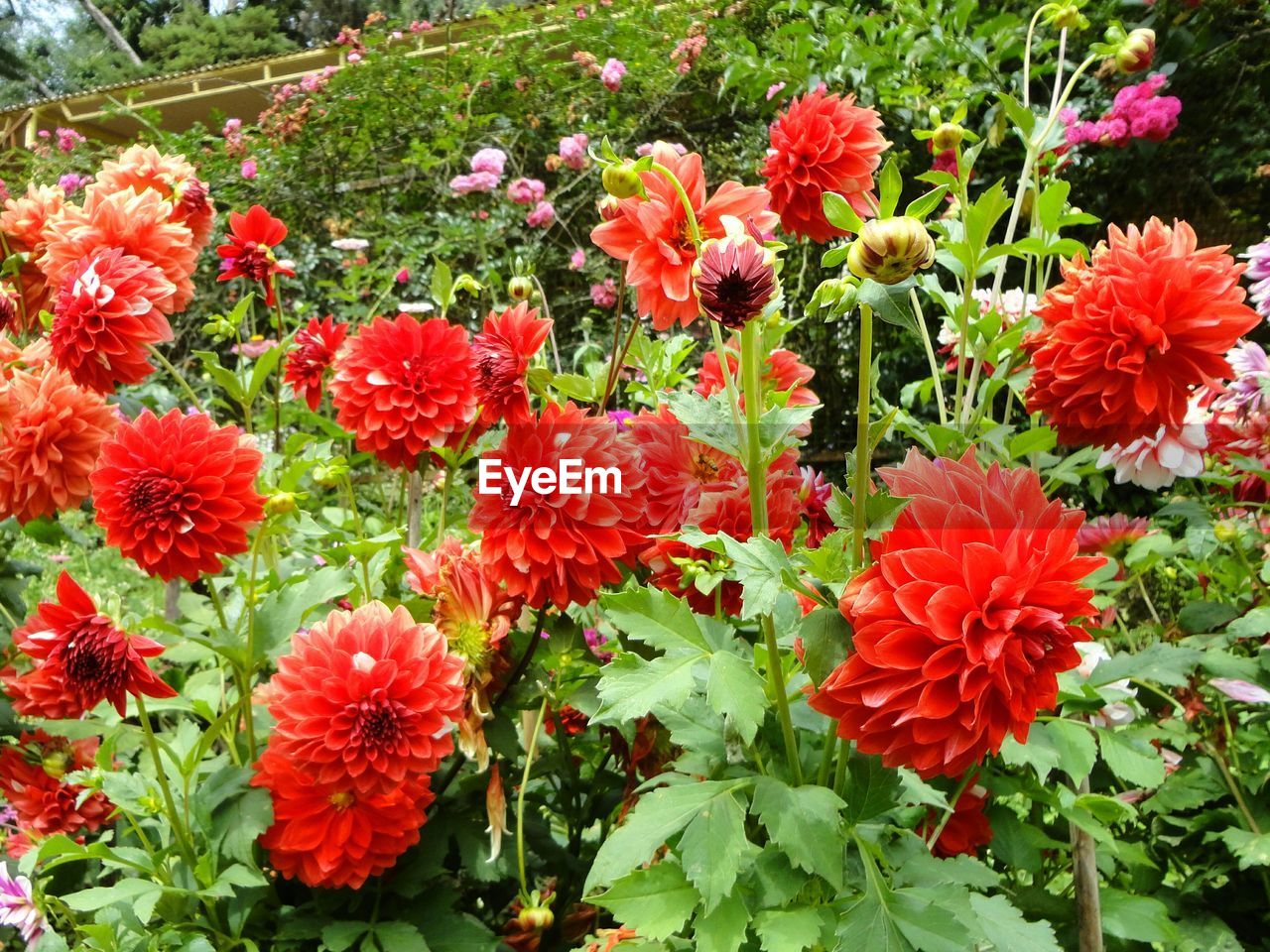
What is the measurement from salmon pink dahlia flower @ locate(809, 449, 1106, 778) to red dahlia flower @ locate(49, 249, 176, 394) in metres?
0.74

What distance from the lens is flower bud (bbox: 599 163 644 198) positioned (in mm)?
600

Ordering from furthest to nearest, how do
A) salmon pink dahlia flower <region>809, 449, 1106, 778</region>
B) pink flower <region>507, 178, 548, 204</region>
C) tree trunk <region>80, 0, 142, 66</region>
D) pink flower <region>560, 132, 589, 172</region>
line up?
tree trunk <region>80, 0, 142, 66</region>, pink flower <region>507, 178, 548, 204</region>, pink flower <region>560, 132, 589, 172</region>, salmon pink dahlia flower <region>809, 449, 1106, 778</region>

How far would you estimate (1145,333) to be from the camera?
0.64 meters

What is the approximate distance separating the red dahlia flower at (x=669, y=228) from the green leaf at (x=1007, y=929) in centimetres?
42

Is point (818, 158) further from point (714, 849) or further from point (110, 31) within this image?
point (110, 31)

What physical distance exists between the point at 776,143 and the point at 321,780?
0.58 metres

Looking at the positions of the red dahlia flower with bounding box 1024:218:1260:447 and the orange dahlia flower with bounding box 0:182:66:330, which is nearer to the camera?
the red dahlia flower with bounding box 1024:218:1260:447

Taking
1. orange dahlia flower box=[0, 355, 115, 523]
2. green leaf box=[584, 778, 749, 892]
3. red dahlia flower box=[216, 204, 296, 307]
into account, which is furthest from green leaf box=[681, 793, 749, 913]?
red dahlia flower box=[216, 204, 296, 307]

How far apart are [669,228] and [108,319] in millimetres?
554

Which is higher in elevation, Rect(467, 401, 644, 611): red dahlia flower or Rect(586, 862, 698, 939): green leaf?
Rect(467, 401, 644, 611): red dahlia flower

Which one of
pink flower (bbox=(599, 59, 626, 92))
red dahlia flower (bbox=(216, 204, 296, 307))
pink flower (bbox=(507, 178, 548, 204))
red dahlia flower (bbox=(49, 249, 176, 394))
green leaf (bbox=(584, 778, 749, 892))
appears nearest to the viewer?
green leaf (bbox=(584, 778, 749, 892))

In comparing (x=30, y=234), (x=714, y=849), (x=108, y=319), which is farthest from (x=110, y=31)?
(x=714, y=849)
